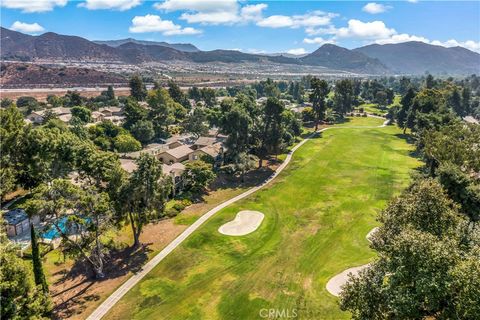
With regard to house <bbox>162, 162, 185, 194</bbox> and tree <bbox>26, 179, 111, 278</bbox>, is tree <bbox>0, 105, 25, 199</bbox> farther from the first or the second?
house <bbox>162, 162, 185, 194</bbox>

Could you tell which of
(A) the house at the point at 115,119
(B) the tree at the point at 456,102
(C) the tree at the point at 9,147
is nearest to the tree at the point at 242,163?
(C) the tree at the point at 9,147

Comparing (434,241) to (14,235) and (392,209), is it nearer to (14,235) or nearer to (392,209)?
(392,209)

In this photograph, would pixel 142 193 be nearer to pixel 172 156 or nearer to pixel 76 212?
pixel 76 212

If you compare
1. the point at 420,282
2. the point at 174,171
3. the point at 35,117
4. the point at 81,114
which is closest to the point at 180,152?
the point at 174,171

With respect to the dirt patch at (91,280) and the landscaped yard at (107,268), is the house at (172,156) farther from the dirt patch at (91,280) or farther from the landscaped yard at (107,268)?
the dirt patch at (91,280)

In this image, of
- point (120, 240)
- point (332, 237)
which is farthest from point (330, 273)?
point (120, 240)

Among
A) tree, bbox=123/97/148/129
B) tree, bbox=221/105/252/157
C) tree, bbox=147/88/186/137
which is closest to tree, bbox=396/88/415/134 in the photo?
tree, bbox=221/105/252/157
